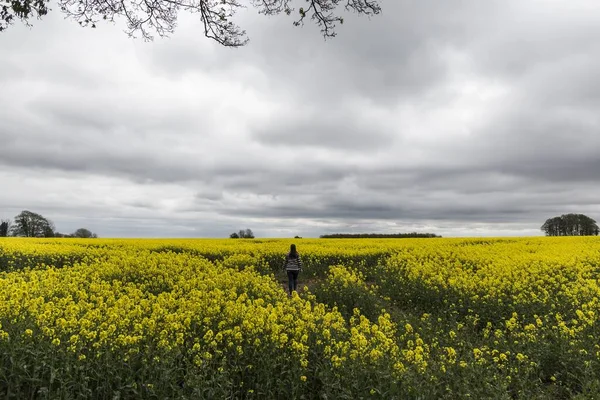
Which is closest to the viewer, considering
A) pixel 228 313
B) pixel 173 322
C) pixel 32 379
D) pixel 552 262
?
pixel 32 379

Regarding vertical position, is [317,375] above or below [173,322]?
below

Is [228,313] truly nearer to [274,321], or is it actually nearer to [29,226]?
[274,321]

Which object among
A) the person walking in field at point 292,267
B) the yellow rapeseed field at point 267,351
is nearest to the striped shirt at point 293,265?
the person walking in field at point 292,267

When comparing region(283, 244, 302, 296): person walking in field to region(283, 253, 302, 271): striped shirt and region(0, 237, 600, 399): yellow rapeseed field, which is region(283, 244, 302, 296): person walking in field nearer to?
region(283, 253, 302, 271): striped shirt

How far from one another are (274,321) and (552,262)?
1641cm

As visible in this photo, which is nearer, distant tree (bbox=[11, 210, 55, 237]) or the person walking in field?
the person walking in field

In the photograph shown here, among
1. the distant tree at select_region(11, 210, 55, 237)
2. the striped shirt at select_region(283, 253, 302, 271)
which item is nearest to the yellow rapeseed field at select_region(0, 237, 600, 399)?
the striped shirt at select_region(283, 253, 302, 271)

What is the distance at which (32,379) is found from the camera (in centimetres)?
487

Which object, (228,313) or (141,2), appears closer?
(141,2)

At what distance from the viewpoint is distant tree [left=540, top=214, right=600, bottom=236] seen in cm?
8231

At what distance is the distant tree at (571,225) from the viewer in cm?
8231

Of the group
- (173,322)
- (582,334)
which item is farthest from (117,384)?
(582,334)

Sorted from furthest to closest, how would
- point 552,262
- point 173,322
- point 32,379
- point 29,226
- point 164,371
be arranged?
point 29,226
point 552,262
point 173,322
point 164,371
point 32,379

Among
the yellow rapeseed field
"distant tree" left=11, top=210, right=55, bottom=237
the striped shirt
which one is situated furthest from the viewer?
"distant tree" left=11, top=210, right=55, bottom=237
